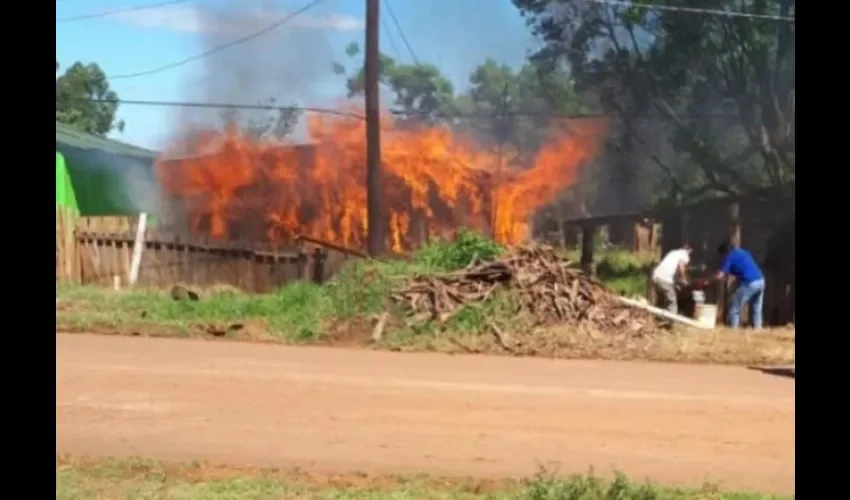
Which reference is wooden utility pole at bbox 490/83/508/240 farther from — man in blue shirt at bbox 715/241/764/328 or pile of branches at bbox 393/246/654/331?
pile of branches at bbox 393/246/654/331

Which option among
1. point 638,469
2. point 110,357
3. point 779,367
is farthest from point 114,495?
point 779,367

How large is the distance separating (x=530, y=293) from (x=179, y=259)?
919cm

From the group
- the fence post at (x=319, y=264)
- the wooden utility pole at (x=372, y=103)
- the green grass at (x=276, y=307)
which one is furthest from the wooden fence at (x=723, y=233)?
the green grass at (x=276, y=307)

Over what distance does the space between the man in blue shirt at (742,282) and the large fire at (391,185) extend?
654 centimetres

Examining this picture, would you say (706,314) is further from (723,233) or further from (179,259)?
(179,259)

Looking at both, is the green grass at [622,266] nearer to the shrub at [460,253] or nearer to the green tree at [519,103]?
the green tree at [519,103]

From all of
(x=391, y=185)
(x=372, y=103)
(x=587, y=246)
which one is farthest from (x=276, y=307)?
(x=587, y=246)

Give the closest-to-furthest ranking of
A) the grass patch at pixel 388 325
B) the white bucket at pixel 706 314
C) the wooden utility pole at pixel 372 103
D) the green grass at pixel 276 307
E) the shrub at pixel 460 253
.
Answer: the grass patch at pixel 388 325 → the green grass at pixel 276 307 → the shrub at pixel 460 253 → the white bucket at pixel 706 314 → the wooden utility pole at pixel 372 103

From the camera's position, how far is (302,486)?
6332mm

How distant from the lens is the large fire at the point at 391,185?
25.0 metres

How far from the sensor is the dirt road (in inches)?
295

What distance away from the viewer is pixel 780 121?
875 inches

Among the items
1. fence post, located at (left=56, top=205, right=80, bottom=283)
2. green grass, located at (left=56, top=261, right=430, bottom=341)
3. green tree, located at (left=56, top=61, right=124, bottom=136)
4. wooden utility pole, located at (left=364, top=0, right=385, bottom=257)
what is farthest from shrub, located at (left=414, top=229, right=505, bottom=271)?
green tree, located at (left=56, top=61, right=124, bottom=136)
